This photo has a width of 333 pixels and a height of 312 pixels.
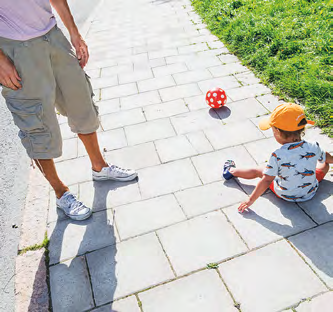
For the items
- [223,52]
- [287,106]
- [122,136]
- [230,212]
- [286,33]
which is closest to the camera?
[287,106]

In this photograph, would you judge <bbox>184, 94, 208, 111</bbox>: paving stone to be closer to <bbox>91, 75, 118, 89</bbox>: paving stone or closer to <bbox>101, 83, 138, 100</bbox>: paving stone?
<bbox>101, 83, 138, 100</bbox>: paving stone

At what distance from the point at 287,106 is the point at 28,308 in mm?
2462

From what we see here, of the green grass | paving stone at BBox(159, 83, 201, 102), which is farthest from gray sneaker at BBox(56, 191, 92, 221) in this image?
the green grass

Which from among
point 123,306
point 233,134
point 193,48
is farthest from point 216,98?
point 123,306

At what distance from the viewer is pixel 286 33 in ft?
18.2

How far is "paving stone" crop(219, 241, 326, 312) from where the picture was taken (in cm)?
225

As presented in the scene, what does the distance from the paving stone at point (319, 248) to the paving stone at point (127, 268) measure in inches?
40.4

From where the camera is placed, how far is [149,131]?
4125 millimetres

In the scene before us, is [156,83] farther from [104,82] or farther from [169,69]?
[104,82]

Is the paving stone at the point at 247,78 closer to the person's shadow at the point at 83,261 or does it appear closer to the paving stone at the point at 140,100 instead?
the paving stone at the point at 140,100

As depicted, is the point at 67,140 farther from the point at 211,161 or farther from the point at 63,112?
the point at 211,161

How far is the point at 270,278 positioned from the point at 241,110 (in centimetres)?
243

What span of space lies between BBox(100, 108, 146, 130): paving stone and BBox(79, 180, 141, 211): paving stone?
3.62 feet

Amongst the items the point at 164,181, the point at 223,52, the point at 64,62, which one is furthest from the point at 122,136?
the point at 223,52
